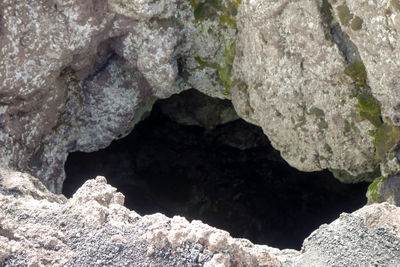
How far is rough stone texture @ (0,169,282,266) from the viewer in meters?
2.04

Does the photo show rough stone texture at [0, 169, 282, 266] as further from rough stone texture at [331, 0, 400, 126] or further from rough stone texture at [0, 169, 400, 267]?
rough stone texture at [331, 0, 400, 126]

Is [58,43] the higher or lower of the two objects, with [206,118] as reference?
lower

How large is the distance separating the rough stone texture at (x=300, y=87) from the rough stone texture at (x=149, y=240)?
3.18 feet

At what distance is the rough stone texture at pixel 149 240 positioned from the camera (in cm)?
205

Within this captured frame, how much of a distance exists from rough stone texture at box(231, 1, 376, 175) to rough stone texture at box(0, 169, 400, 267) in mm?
968

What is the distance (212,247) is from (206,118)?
120 inches

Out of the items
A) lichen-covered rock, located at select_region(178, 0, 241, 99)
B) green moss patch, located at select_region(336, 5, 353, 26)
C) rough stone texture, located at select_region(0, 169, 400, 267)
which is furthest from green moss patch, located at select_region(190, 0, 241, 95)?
rough stone texture, located at select_region(0, 169, 400, 267)

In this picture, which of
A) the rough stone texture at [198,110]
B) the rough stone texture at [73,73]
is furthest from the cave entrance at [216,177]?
the rough stone texture at [73,73]

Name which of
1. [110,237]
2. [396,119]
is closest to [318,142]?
[396,119]

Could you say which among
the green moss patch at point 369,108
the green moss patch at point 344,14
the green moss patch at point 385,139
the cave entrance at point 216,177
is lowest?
the green moss patch at point 385,139

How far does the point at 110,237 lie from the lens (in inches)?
84.2

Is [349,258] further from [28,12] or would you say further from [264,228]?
[264,228]

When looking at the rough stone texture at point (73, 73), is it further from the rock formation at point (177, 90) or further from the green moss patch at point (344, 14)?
the green moss patch at point (344, 14)

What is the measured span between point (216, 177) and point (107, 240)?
3068 mm
